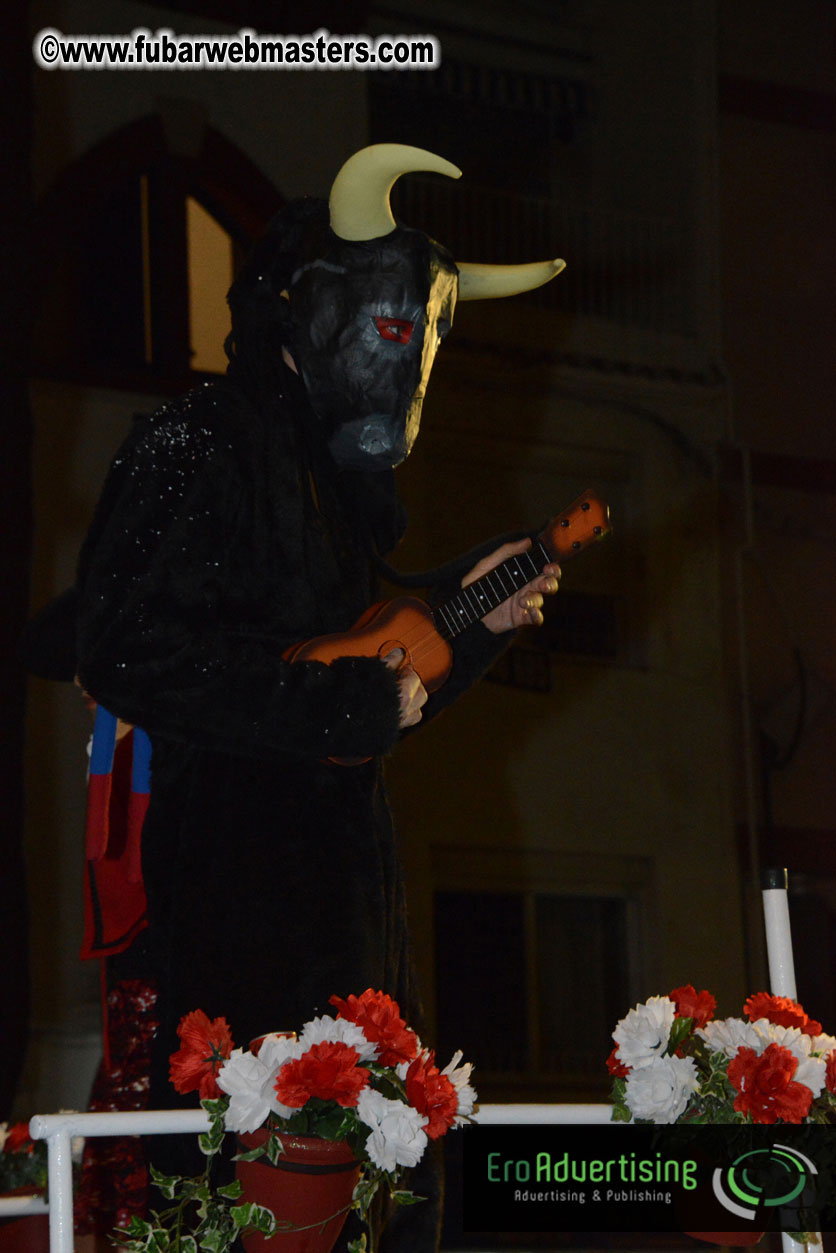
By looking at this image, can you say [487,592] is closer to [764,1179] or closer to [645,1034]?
[645,1034]

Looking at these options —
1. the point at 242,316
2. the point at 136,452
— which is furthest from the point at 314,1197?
the point at 242,316

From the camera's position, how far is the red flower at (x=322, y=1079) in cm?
167

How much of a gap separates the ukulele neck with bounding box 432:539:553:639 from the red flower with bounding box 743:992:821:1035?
2.10 ft

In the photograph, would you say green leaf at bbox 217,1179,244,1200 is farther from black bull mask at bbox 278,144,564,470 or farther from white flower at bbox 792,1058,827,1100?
black bull mask at bbox 278,144,564,470

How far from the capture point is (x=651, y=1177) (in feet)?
6.17

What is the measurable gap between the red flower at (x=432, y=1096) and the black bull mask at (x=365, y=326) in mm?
843

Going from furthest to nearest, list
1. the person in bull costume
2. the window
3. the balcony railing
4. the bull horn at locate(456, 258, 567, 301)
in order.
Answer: the balcony railing, the window, the bull horn at locate(456, 258, 567, 301), the person in bull costume

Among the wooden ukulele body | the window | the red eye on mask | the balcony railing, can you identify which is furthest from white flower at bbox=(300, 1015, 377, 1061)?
the balcony railing

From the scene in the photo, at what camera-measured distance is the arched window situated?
682cm

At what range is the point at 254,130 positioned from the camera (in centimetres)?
723

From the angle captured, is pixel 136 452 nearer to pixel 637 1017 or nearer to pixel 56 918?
pixel 637 1017

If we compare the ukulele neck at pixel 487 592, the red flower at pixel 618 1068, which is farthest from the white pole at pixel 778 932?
the ukulele neck at pixel 487 592

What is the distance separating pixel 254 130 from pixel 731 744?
11.9 feet

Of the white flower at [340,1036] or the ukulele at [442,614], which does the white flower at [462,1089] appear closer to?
the white flower at [340,1036]
